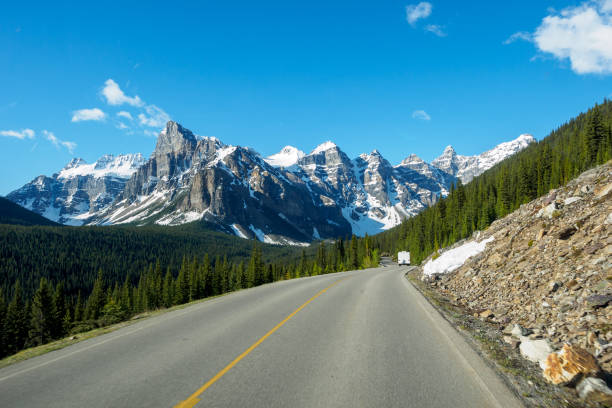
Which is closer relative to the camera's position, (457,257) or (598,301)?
(598,301)

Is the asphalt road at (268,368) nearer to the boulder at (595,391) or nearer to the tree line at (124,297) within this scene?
the boulder at (595,391)

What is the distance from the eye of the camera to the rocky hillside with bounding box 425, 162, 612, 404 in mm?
5324

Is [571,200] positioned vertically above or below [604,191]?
below

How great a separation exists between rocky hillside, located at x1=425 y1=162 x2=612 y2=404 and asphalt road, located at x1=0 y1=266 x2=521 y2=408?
124 centimetres

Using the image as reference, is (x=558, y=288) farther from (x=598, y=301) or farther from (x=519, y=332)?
(x=519, y=332)

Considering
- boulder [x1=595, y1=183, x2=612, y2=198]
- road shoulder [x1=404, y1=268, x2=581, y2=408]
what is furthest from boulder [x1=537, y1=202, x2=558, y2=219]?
road shoulder [x1=404, y1=268, x2=581, y2=408]

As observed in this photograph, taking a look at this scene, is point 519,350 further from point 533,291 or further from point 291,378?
point 291,378

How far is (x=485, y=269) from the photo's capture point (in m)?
15.5

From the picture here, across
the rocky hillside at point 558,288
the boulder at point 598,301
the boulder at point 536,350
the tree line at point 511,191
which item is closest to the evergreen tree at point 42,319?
the rocky hillside at point 558,288

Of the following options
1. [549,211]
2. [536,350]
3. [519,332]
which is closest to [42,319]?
[519,332]

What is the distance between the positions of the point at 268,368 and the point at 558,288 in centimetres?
878

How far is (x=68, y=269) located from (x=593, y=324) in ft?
680

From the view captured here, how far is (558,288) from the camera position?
9.13 m

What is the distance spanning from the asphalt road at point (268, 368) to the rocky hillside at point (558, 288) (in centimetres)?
124
